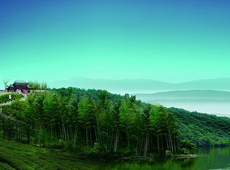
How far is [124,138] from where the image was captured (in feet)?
150

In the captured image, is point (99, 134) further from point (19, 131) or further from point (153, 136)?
point (19, 131)

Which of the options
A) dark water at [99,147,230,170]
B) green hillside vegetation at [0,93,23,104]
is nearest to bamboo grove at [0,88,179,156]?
dark water at [99,147,230,170]

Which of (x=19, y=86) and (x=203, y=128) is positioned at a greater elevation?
(x=19, y=86)

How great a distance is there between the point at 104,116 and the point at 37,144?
9.37 metres

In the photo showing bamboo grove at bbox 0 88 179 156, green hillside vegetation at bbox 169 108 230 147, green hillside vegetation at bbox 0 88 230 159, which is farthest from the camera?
green hillside vegetation at bbox 169 108 230 147

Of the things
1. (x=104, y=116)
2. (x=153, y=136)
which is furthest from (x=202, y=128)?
(x=104, y=116)

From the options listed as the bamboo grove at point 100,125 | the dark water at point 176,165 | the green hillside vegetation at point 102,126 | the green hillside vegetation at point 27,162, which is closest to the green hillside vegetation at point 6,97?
the green hillside vegetation at point 102,126

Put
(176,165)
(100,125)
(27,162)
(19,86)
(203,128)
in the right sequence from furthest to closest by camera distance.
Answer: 1. (203,128)
2. (19,86)
3. (100,125)
4. (176,165)
5. (27,162)

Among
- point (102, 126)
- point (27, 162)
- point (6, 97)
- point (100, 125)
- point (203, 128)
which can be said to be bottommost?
point (27, 162)

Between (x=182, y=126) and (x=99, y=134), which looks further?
(x=182, y=126)

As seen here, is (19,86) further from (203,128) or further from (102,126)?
(203,128)

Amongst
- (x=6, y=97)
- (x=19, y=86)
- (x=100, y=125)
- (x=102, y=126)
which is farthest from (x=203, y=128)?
(x=6, y=97)

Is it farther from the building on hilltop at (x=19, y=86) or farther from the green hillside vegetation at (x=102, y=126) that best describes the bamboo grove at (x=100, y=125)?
the building on hilltop at (x=19, y=86)

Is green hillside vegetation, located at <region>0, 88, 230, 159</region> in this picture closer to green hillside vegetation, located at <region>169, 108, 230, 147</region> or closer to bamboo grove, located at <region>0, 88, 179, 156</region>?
bamboo grove, located at <region>0, 88, 179, 156</region>
